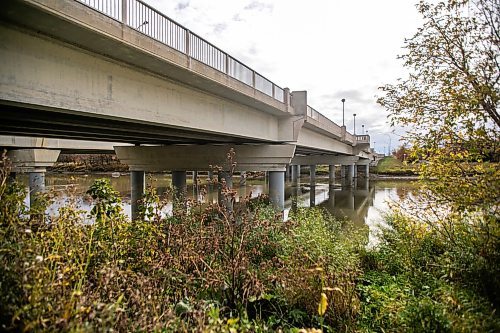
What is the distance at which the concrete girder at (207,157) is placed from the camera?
1672cm

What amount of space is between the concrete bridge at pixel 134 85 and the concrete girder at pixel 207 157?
5 centimetres

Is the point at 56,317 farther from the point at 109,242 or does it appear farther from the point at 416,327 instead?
the point at 416,327

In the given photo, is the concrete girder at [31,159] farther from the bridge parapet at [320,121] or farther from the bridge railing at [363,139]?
the bridge railing at [363,139]

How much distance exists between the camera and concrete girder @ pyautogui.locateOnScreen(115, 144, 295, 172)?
54.9 feet

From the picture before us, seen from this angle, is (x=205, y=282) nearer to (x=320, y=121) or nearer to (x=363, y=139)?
(x=320, y=121)

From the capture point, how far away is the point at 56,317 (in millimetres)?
2939

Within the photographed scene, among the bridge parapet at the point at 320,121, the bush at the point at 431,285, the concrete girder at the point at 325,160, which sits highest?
the bridge parapet at the point at 320,121

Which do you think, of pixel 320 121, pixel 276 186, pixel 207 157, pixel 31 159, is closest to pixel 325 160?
pixel 320 121

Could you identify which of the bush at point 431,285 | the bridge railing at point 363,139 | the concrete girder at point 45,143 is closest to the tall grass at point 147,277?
the bush at point 431,285

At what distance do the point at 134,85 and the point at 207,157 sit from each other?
358 inches

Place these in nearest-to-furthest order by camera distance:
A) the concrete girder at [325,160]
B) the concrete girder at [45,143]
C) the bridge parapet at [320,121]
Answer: the concrete girder at [45,143], the bridge parapet at [320,121], the concrete girder at [325,160]

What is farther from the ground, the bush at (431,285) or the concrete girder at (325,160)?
the concrete girder at (325,160)

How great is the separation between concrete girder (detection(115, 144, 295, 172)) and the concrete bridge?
0.05 meters

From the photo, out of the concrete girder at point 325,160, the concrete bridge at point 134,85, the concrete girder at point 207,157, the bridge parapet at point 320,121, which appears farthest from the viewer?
the concrete girder at point 325,160
